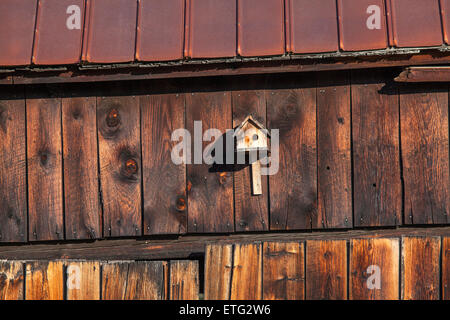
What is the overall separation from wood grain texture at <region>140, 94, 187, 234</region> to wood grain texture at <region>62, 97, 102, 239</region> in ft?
1.34

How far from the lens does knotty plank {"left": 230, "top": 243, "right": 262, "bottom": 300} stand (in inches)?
131

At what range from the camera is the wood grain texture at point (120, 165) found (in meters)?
3.63

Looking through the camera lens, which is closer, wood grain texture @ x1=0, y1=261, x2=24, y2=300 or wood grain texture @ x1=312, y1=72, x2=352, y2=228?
wood grain texture @ x1=0, y1=261, x2=24, y2=300

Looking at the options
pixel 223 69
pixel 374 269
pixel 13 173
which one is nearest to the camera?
pixel 374 269

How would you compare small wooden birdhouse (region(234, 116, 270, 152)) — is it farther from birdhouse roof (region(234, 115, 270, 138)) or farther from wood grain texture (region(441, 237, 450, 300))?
wood grain texture (region(441, 237, 450, 300))

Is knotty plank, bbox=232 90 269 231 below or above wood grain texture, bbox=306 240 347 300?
above

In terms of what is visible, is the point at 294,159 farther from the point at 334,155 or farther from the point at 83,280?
the point at 83,280

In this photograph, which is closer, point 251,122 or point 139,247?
point 251,122

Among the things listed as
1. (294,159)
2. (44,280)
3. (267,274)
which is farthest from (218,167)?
(44,280)

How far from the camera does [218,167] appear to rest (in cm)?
362

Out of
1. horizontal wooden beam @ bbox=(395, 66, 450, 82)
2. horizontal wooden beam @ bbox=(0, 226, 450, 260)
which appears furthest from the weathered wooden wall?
horizontal wooden beam @ bbox=(395, 66, 450, 82)

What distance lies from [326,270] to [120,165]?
1.83 metres

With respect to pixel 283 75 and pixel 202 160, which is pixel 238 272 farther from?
pixel 283 75

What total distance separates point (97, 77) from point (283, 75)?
1.48 meters
